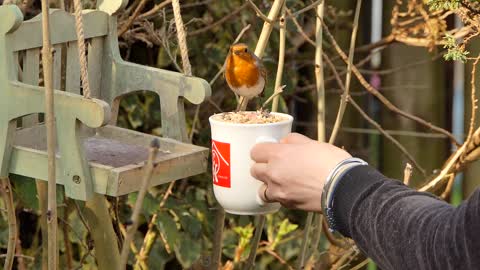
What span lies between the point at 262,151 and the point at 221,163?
79 mm

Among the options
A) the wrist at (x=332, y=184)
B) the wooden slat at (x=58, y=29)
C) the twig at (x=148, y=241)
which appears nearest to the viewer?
the wrist at (x=332, y=184)

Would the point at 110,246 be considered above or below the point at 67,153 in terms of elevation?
below

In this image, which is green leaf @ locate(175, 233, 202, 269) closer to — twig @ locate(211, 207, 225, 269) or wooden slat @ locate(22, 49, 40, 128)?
twig @ locate(211, 207, 225, 269)

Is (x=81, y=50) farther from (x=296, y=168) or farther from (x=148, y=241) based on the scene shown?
(x=148, y=241)

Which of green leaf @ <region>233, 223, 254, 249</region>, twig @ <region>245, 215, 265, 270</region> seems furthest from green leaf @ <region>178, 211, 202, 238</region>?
twig @ <region>245, 215, 265, 270</region>

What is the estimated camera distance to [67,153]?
1.33m

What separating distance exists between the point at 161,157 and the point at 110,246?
0.30 m

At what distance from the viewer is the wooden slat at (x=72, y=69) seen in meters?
1.55

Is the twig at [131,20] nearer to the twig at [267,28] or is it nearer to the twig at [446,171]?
the twig at [267,28]

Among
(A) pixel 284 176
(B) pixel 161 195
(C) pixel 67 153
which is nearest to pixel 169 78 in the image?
(C) pixel 67 153

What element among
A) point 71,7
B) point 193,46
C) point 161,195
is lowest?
point 161,195

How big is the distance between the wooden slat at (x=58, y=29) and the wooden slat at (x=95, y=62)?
0.07ft

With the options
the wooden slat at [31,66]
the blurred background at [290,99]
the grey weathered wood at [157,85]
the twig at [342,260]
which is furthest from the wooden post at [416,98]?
the wooden slat at [31,66]

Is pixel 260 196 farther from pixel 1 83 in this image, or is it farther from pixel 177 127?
pixel 1 83
